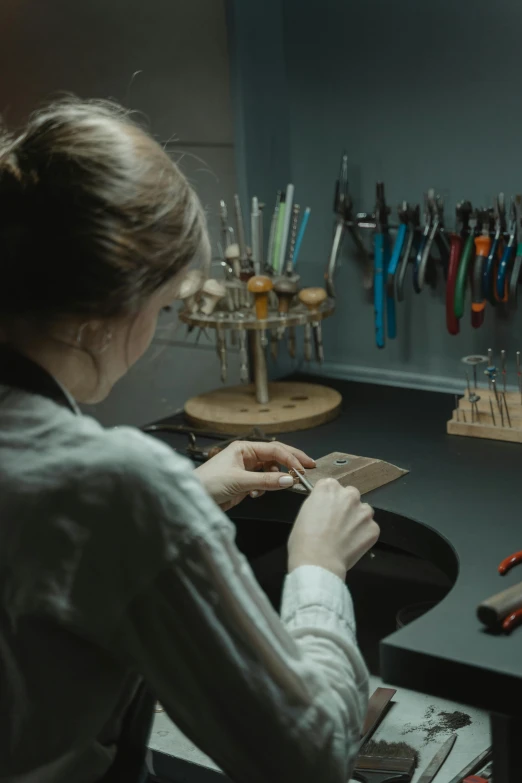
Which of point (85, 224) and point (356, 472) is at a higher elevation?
point (85, 224)

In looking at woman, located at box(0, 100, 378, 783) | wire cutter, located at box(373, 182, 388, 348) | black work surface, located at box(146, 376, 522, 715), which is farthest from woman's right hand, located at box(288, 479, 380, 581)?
wire cutter, located at box(373, 182, 388, 348)

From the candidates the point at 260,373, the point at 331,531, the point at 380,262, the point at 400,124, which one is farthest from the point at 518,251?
the point at 331,531

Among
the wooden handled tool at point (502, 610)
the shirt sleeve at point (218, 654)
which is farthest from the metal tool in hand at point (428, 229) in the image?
the shirt sleeve at point (218, 654)

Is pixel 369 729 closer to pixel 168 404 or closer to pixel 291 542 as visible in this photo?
pixel 291 542

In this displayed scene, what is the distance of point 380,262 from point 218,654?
5.42 ft

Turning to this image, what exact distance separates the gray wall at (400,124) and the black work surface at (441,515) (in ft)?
0.44

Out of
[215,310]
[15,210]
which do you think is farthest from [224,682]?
[215,310]

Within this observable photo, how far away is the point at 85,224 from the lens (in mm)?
863

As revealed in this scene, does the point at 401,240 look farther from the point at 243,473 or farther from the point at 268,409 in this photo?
the point at 243,473

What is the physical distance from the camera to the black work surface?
4.10 feet

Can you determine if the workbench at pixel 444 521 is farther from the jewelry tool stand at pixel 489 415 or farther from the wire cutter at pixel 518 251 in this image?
the wire cutter at pixel 518 251

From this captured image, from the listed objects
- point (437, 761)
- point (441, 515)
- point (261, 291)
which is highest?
point (261, 291)

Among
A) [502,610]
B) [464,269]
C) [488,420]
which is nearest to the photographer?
[502,610]

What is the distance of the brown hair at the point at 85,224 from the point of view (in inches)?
34.0
